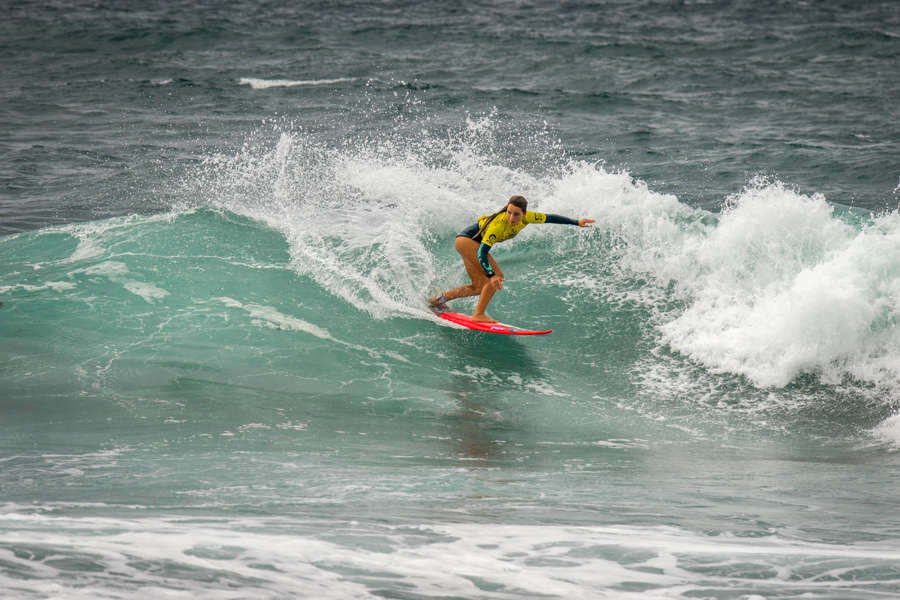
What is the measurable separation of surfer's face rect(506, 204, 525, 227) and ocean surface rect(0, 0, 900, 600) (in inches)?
59.5

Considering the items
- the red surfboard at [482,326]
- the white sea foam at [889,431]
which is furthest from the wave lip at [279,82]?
the white sea foam at [889,431]

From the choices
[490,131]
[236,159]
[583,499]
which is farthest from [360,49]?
[583,499]

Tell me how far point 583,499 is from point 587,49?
Answer: 2506cm

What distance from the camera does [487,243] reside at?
940 cm

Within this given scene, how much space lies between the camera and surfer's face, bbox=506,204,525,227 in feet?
29.8

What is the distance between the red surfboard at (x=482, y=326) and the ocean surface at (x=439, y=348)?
20cm

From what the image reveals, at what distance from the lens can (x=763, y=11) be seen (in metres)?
34.7

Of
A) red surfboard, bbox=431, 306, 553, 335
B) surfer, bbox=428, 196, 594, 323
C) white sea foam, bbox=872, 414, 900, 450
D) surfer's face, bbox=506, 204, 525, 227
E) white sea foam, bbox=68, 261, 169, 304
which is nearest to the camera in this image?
white sea foam, bbox=872, 414, 900, 450

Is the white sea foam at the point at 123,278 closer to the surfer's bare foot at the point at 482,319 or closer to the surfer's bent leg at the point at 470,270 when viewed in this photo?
the surfer's bent leg at the point at 470,270

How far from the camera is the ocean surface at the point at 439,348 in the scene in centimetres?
429

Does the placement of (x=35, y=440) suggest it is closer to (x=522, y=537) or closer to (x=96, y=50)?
(x=522, y=537)

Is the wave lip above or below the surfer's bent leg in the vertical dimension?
above

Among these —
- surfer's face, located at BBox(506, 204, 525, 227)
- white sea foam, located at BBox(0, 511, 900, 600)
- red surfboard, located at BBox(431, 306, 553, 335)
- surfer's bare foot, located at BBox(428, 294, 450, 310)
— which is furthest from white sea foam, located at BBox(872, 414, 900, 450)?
surfer's bare foot, located at BBox(428, 294, 450, 310)

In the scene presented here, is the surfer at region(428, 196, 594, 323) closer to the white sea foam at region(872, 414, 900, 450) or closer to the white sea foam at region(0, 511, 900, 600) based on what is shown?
the white sea foam at region(872, 414, 900, 450)
